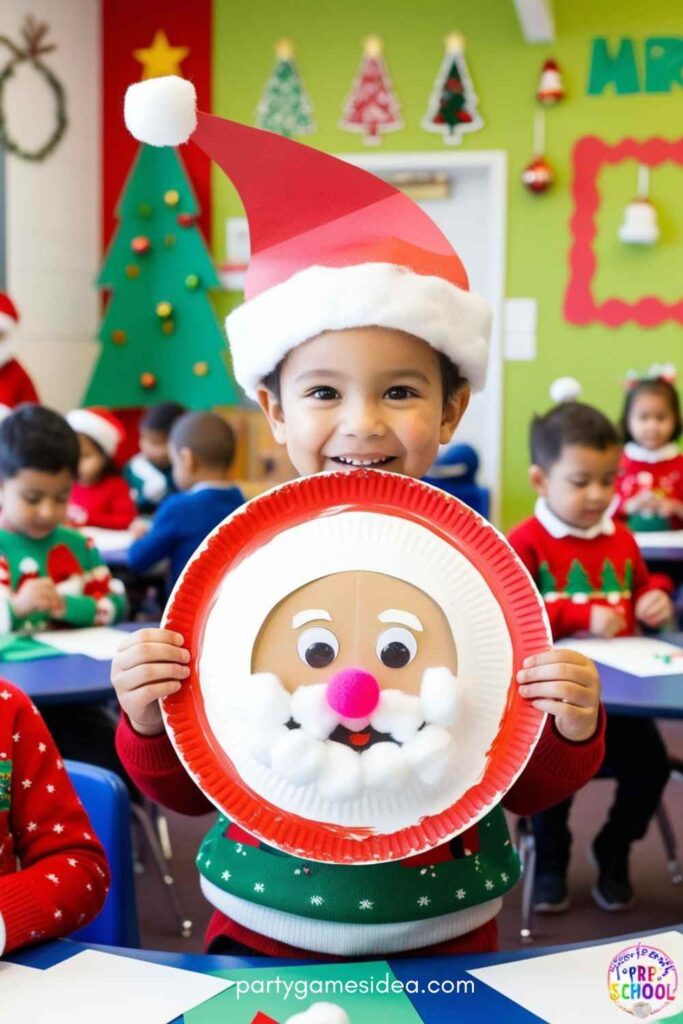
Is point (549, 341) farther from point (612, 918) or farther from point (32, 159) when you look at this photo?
point (612, 918)

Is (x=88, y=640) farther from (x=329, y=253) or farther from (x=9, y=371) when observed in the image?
(x=9, y=371)

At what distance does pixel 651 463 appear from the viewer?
4.77 m

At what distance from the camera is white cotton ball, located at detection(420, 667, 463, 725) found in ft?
3.05

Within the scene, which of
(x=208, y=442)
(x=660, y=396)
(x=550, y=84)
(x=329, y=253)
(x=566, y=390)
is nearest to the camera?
(x=329, y=253)

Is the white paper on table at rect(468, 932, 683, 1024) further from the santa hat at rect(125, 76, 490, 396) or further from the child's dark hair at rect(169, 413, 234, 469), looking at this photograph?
the child's dark hair at rect(169, 413, 234, 469)

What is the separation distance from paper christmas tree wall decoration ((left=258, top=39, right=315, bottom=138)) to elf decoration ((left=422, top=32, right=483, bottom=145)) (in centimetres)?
77

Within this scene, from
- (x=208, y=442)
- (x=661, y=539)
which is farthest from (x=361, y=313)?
(x=661, y=539)

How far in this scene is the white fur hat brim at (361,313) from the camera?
115cm

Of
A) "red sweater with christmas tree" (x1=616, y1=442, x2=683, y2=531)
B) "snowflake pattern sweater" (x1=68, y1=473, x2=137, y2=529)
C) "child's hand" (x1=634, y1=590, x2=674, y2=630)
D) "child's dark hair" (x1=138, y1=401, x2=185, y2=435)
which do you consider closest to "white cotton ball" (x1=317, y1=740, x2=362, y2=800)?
"child's hand" (x1=634, y1=590, x2=674, y2=630)

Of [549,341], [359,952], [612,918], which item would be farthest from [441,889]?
[549,341]

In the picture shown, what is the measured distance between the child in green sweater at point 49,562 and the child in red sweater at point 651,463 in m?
2.36

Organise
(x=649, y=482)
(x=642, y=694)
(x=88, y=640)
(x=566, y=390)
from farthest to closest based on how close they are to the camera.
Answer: (x=566, y=390) < (x=649, y=482) < (x=88, y=640) < (x=642, y=694)

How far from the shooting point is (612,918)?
2.88 metres

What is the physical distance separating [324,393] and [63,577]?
6.04ft
